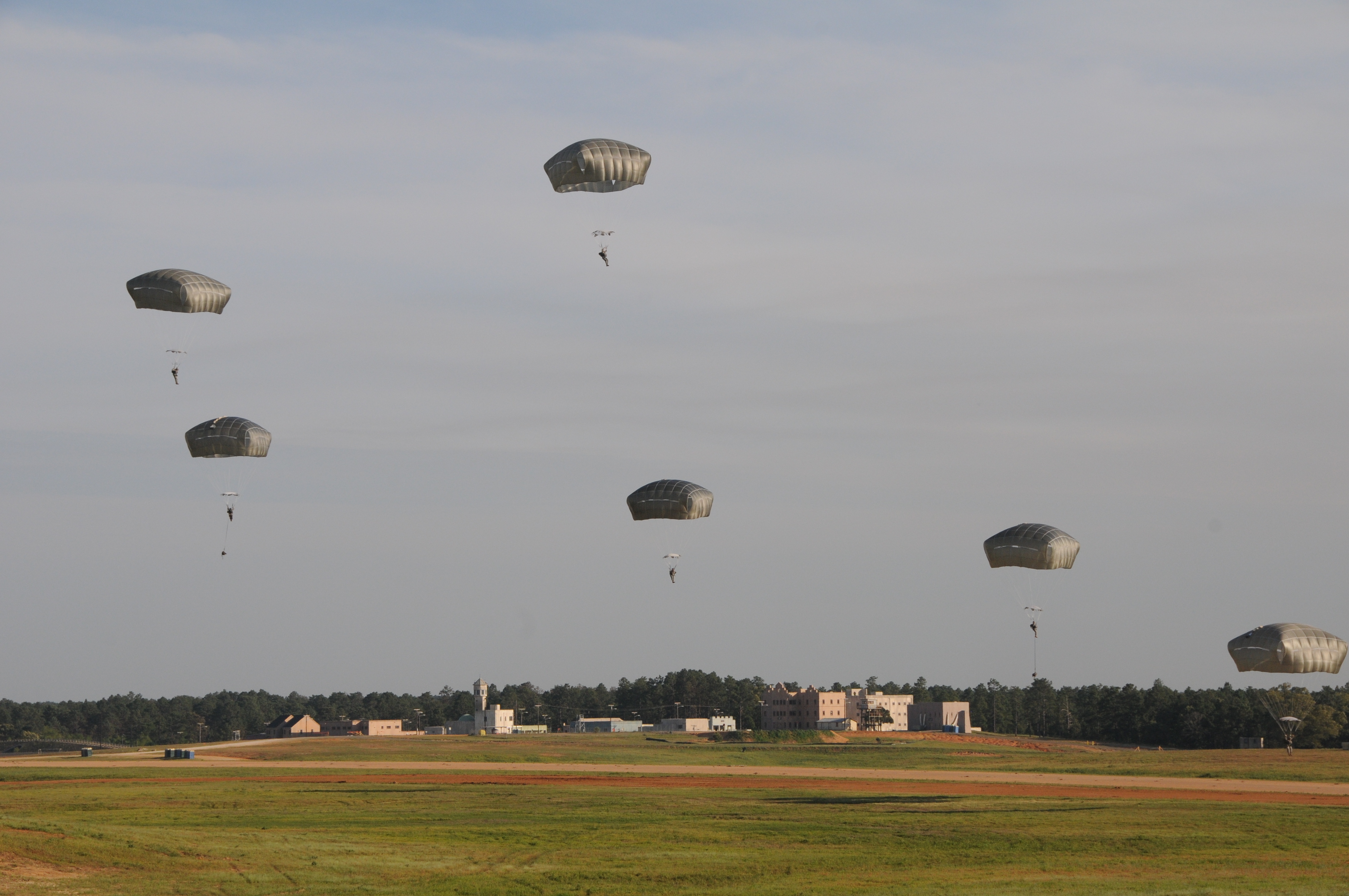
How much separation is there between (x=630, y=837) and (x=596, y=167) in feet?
92.2

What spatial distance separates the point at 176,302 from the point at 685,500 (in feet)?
85.3

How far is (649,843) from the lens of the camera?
1784 inches

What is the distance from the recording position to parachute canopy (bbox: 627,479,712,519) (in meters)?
68.4

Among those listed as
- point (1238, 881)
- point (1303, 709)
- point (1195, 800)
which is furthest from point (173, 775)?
point (1303, 709)

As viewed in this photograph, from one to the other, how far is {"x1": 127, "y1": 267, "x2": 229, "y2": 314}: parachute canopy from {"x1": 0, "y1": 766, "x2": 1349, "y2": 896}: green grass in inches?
884

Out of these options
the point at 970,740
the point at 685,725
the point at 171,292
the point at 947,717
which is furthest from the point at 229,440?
the point at 947,717

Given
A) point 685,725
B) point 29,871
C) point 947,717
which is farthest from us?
point 947,717

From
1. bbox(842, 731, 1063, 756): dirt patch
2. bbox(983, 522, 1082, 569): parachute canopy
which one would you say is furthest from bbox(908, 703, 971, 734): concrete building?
bbox(983, 522, 1082, 569): parachute canopy

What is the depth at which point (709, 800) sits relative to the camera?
61.8m

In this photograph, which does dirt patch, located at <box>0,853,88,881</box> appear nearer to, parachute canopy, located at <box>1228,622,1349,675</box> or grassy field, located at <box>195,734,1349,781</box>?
parachute canopy, located at <box>1228,622,1349,675</box>

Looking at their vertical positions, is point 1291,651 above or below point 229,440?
below

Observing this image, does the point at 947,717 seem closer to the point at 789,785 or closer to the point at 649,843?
the point at 789,785

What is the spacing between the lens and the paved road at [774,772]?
2857 inches

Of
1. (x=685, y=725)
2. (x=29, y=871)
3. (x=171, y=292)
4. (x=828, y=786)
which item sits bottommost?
(x=29, y=871)
